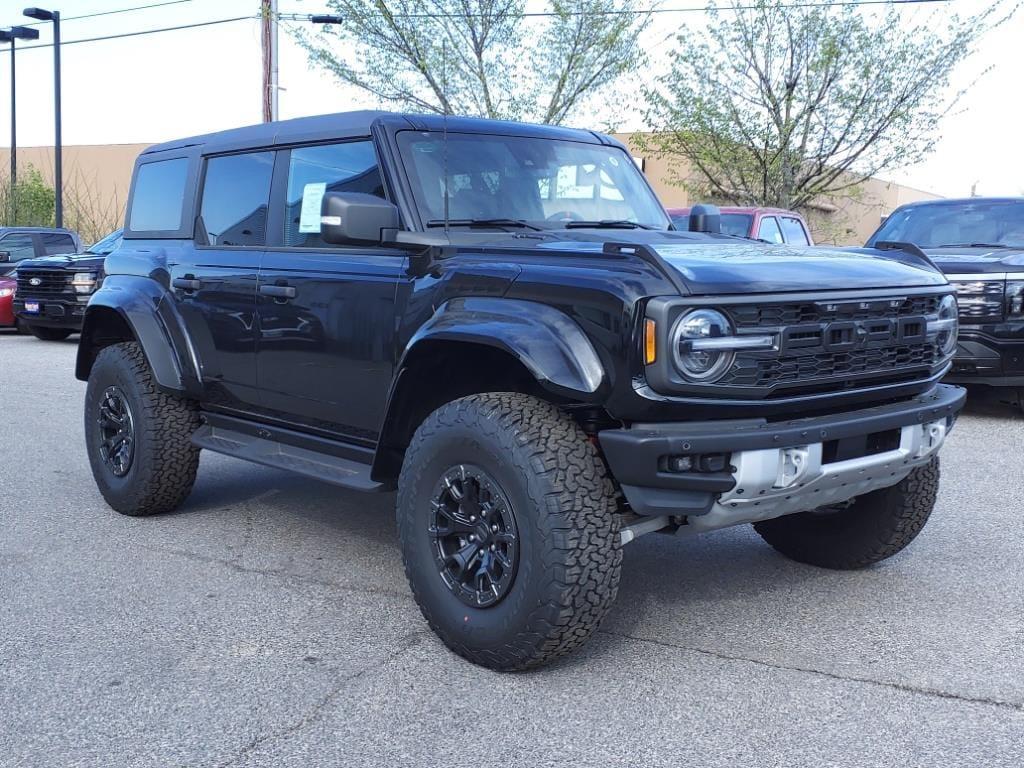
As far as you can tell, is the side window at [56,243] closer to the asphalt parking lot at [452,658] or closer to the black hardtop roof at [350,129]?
the asphalt parking lot at [452,658]

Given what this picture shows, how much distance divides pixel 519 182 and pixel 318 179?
89 cm

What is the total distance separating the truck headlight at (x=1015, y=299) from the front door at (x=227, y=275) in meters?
5.88

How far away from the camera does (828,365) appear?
11.5 feet

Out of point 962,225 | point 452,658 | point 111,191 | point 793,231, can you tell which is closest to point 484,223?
point 452,658

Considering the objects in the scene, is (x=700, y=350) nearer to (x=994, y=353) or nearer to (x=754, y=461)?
(x=754, y=461)

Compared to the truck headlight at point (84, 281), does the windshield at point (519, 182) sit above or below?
above

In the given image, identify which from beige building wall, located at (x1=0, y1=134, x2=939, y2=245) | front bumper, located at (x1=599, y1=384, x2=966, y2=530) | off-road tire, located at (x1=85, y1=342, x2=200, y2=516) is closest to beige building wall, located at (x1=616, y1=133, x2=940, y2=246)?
beige building wall, located at (x1=0, y1=134, x2=939, y2=245)

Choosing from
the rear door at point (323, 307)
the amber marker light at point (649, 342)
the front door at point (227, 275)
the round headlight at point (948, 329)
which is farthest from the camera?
the front door at point (227, 275)

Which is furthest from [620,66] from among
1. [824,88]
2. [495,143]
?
[495,143]

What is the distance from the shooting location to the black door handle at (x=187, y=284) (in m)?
5.12

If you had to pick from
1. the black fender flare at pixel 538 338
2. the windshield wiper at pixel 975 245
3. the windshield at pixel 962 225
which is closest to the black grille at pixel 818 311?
the black fender flare at pixel 538 338

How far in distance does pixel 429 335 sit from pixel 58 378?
8.85 m

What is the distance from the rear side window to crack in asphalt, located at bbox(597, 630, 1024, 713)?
127 inches

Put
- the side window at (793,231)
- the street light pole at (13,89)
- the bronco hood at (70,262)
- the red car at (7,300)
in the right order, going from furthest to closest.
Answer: the street light pole at (13,89) < the red car at (7,300) < the bronco hood at (70,262) < the side window at (793,231)
